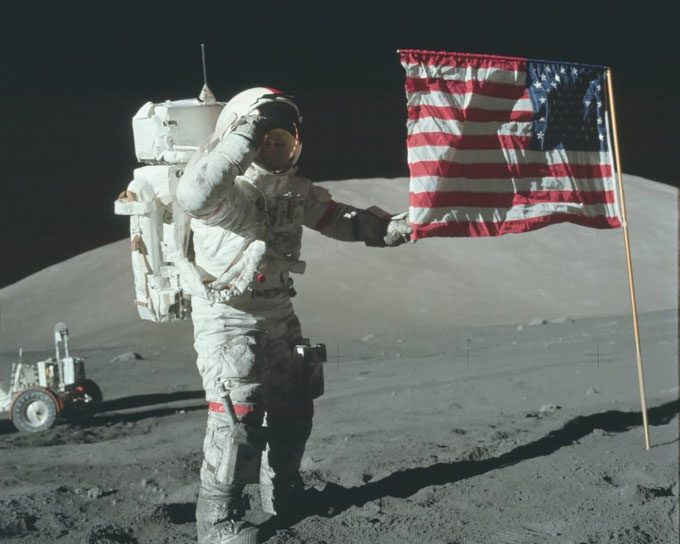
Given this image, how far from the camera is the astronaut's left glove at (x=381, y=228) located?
122 inches

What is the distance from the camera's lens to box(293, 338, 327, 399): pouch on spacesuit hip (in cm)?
301

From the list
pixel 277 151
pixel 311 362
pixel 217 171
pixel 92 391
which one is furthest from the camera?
pixel 92 391

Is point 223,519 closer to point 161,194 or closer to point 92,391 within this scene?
point 161,194

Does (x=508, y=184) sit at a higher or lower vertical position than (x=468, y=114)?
lower

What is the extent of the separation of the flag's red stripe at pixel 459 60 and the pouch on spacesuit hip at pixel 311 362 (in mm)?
1013

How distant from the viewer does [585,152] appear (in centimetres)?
336

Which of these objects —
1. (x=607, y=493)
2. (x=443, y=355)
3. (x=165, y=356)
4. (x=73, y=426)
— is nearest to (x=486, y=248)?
(x=443, y=355)

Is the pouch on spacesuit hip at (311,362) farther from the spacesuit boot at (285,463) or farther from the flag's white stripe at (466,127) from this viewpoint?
the flag's white stripe at (466,127)

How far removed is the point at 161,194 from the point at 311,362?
0.81 metres

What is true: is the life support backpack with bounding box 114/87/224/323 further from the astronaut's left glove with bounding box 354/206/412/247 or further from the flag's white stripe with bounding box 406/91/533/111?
the flag's white stripe with bounding box 406/91/533/111

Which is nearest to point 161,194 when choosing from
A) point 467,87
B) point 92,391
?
point 467,87

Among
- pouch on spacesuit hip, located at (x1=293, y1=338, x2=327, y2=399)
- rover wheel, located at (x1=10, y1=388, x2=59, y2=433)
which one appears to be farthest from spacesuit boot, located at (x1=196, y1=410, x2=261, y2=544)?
rover wheel, located at (x1=10, y1=388, x2=59, y2=433)

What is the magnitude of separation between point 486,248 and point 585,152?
5.60 meters

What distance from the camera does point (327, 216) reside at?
314 centimetres
